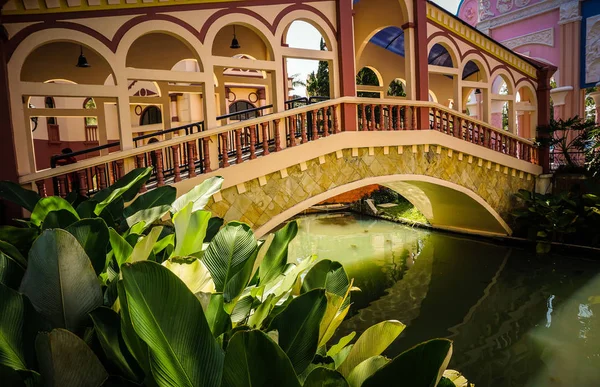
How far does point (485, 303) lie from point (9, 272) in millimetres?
6511

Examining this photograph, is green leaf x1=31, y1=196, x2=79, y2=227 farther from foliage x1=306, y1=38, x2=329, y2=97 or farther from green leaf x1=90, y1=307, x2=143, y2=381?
foliage x1=306, y1=38, x2=329, y2=97

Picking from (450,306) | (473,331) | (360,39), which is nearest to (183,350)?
(473,331)

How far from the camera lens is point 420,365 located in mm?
865

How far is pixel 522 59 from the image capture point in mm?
9625

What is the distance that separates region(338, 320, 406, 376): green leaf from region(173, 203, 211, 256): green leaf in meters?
0.83

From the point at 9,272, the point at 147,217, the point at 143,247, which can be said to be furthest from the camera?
the point at 147,217

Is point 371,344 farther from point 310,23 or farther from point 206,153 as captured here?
point 310,23

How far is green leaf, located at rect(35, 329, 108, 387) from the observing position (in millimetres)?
882

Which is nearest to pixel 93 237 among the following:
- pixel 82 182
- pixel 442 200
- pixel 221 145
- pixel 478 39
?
pixel 82 182

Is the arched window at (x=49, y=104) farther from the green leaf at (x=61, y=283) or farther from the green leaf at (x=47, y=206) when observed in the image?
the green leaf at (x=61, y=283)

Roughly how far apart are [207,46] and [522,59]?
7.81 metres

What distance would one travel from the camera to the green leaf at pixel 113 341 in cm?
105

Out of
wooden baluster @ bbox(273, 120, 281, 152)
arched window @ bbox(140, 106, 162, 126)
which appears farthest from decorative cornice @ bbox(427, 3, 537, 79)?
arched window @ bbox(140, 106, 162, 126)

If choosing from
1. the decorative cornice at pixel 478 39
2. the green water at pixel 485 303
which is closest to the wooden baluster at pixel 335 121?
the green water at pixel 485 303
